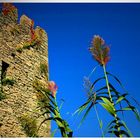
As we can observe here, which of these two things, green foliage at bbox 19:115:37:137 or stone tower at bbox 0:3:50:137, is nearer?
stone tower at bbox 0:3:50:137

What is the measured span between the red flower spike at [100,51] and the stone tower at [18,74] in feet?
12.8

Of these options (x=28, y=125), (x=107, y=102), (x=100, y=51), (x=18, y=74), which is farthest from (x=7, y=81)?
(x=107, y=102)

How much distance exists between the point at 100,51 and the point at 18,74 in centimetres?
492

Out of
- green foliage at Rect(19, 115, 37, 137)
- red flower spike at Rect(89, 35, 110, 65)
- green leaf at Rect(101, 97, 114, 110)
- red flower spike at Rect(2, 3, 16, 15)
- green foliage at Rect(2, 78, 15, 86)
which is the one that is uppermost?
red flower spike at Rect(2, 3, 16, 15)

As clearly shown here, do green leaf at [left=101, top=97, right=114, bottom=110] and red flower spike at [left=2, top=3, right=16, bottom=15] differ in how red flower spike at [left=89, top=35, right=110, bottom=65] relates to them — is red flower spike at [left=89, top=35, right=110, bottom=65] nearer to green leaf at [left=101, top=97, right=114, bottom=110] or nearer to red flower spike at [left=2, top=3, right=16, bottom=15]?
green leaf at [left=101, top=97, right=114, bottom=110]

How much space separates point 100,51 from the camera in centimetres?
298

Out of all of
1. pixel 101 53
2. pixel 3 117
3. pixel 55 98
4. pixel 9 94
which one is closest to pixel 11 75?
pixel 9 94

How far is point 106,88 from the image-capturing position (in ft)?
9.71

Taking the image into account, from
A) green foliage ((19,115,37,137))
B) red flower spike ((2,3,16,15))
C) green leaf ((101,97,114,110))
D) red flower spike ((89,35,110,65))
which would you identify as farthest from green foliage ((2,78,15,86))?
green leaf ((101,97,114,110))

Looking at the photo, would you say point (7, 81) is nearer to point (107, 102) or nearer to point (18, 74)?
point (18, 74)

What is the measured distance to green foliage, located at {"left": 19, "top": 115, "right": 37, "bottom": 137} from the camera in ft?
23.9

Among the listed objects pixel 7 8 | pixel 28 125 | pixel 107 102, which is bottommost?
pixel 107 102

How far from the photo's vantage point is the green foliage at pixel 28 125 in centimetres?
727

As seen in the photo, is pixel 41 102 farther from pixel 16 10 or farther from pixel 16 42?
pixel 16 10
